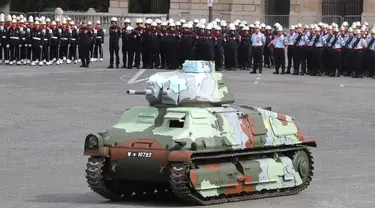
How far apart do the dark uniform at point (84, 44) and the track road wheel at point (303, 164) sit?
2915 cm

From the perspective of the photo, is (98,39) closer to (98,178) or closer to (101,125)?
(101,125)

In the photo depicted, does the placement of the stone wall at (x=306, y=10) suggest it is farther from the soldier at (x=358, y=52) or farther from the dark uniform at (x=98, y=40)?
the soldier at (x=358, y=52)

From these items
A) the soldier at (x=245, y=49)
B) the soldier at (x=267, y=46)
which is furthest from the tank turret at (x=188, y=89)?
the soldier at (x=267, y=46)

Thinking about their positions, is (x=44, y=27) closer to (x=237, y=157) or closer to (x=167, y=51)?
(x=167, y=51)

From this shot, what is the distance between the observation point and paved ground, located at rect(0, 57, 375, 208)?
51.5 feet

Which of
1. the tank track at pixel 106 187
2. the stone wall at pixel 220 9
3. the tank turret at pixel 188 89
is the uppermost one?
the stone wall at pixel 220 9

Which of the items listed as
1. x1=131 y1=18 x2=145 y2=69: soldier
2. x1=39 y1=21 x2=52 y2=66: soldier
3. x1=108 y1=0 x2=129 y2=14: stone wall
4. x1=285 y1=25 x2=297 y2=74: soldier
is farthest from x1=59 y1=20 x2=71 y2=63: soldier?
x1=108 y1=0 x2=129 y2=14: stone wall

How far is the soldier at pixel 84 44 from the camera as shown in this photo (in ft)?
148

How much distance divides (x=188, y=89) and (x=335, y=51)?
28.5 m

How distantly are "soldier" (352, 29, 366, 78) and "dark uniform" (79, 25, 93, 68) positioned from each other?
32.5ft

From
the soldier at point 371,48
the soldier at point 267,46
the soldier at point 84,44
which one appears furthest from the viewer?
the soldier at point 267,46

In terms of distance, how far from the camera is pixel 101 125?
80.3 feet

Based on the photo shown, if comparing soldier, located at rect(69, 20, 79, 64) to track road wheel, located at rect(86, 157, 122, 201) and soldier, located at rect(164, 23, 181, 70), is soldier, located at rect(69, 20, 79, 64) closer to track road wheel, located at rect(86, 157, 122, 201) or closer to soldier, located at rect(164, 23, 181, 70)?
soldier, located at rect(164, 23, 181, 70)

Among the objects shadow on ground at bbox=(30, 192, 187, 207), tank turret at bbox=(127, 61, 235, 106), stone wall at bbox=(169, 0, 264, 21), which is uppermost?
stone wall at bbox=(169, 0, 264, 21)
